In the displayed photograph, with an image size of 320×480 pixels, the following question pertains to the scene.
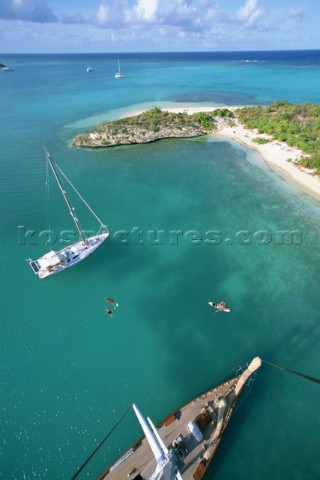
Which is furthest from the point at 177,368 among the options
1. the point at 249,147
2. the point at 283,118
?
the point at 283,118

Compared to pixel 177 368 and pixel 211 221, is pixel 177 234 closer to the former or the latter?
pixel 211 221

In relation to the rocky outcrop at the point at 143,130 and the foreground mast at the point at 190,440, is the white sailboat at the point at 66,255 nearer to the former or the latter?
the foreground mast at the point at 190,440

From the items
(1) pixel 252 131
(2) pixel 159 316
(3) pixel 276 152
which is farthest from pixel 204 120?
(2) pixel 159 316

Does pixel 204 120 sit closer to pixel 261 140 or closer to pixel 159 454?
Answer: pixel 261 140

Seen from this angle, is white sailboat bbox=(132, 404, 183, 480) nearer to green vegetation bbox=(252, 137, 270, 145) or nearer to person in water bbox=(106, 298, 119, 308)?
person in water bbox=(106, 298, 119, 308)

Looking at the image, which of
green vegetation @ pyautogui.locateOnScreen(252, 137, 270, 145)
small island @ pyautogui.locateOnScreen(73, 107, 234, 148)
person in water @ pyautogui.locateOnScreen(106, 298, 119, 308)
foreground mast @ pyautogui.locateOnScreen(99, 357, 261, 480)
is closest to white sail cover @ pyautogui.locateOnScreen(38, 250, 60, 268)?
person in water @ pyautogui.locateOnScreen(106, 298, 119, 308)

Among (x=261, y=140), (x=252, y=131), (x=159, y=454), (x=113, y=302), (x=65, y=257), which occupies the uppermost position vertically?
(x=252, y=131)

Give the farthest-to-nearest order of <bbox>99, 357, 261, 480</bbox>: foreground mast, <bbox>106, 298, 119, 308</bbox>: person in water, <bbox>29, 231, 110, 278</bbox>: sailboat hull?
1. <bbox>29, 231, 110, 278</bbox>: sailboat hull
2. <bbox>106, 298, 119, 308</bbox>: person in water
3. <bbox>99, 357, 261, 480</bbox>: foreground mast
